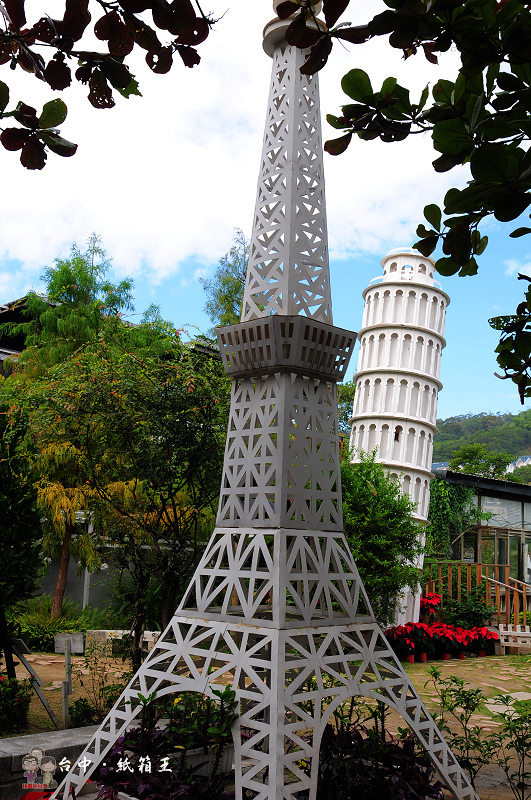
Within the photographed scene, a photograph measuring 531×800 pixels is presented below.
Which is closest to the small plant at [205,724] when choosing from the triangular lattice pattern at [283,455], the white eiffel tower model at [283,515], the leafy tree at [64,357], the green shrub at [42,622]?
the white eiffel tower model at [283,515]

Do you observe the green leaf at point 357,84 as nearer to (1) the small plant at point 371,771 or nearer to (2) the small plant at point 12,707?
(1) the small plant at point 371,771

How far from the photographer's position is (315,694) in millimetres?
4406

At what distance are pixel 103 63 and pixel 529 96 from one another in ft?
4.43

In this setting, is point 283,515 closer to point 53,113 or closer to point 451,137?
point 451,137

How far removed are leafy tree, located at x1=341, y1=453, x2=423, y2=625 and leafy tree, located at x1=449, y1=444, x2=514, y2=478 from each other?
17.9m

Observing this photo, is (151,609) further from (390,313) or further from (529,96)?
(529,96)

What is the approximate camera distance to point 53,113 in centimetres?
189

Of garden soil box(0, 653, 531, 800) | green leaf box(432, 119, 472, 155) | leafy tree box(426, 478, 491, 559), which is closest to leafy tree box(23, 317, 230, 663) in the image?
garden soil box(0, 653, 531, 800)

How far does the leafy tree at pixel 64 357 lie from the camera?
14.5 metres

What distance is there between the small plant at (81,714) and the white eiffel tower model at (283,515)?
2.21 metres

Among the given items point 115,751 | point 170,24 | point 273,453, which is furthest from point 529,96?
point 115,751

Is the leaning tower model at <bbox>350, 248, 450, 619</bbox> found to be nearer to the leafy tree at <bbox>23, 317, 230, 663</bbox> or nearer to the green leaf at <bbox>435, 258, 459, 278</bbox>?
→ the leafy tree at <bbox>23, 317, 230, 663</bbox>

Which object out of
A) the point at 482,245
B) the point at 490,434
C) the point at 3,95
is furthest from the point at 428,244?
the point at 490,434

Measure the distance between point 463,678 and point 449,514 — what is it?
796 centimetres
